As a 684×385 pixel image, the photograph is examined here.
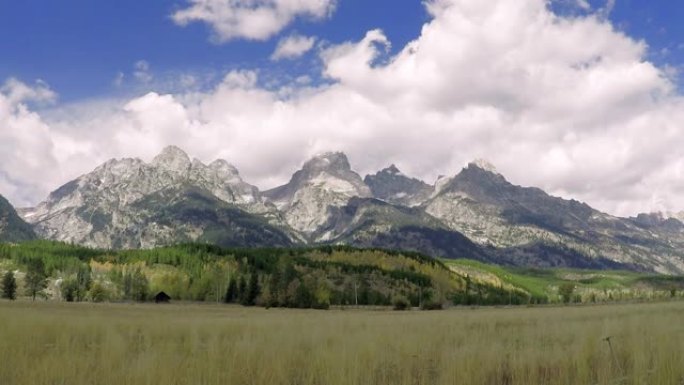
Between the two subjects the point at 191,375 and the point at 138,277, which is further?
the point at 138,277

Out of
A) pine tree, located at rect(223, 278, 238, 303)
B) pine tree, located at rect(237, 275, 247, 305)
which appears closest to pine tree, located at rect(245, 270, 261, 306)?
pine tree, located at rect(237, 275, 247, 305)

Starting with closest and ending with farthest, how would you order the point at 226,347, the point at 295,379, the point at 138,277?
the point at 295,379
the point at 226,347
the point at 138,277

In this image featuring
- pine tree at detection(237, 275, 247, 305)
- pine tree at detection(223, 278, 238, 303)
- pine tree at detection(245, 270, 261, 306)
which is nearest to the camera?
pine tree at detection(245, 270, 261, 306)

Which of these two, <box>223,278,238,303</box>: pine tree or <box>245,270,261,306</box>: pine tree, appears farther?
<box>223,278,238,303</box>: pine tree

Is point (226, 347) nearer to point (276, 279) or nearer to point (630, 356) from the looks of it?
point (630, 356)

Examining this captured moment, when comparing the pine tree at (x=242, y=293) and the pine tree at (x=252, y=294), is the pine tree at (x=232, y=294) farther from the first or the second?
the pine tree at (x=252, y=294)

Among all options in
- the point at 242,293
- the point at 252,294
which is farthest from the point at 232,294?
the point at 252,294

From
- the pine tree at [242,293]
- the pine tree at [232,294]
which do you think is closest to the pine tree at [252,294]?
the pine tree at [242,293]

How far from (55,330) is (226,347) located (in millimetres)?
6354

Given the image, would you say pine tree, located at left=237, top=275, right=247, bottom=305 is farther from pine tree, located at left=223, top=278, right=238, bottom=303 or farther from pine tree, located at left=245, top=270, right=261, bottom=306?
pine tree, located at left=245, top=270, right=261, bottom=306

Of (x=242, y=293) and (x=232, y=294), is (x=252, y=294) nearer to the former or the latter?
(x=242, y=293)

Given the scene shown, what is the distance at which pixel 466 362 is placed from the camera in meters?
7.18

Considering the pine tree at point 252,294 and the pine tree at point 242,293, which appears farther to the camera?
the pine tree at point 242,293

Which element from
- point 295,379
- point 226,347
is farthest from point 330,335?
point 295,379
